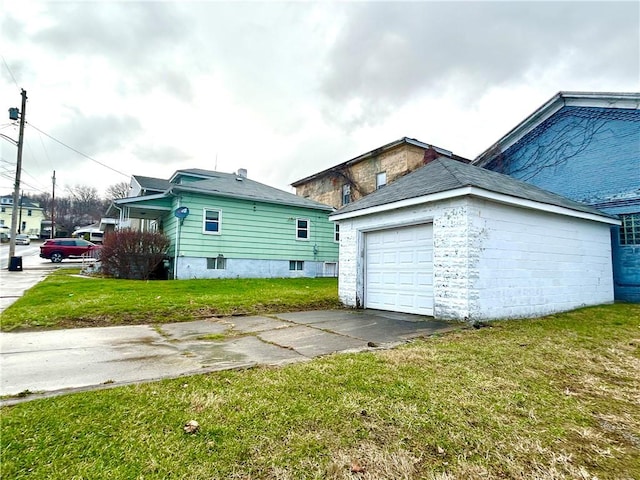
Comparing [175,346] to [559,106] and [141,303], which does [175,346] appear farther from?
[559,106]

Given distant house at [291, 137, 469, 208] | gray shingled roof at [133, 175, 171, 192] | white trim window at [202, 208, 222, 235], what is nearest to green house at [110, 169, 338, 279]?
white trim window at [202, 208, 222, 235]

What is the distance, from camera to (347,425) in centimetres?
237

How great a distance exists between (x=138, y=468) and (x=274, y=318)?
5.32m

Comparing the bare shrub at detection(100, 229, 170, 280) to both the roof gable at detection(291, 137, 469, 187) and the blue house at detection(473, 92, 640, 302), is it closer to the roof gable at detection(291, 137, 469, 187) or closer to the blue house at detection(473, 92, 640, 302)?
the roof gable at detection(291, 137, 469, 187)

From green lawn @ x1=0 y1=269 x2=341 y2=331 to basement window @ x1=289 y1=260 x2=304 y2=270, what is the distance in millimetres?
4952

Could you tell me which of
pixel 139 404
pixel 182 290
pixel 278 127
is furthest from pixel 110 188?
pixel 139 404

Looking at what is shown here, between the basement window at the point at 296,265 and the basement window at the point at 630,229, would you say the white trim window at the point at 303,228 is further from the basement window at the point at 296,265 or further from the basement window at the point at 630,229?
the basement window at the point at 630,229

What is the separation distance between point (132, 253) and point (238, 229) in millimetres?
4208

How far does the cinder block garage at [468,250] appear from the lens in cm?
651

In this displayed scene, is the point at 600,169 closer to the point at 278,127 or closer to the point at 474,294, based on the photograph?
the point at 474,294

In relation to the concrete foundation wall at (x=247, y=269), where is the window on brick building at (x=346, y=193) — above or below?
above

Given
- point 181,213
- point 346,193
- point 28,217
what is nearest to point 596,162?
point 346,193

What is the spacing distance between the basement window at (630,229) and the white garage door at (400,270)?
7.98m

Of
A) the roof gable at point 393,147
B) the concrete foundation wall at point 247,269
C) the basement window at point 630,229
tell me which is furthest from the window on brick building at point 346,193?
the basement window at point 630,229
